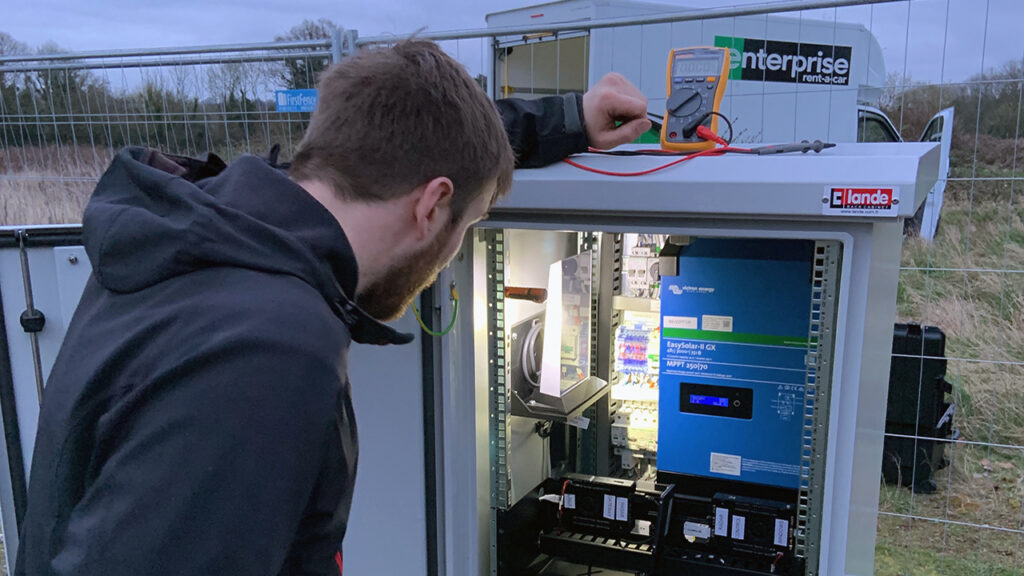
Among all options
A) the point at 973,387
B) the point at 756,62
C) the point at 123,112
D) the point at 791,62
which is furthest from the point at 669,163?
the point at 791,62

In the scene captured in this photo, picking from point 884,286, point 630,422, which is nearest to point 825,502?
point 884,286

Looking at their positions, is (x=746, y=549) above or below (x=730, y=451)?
below

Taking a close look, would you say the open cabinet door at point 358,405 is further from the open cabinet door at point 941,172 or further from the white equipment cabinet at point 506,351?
the open cabinet door at point 941,172

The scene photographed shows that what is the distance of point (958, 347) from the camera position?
4.00 metres

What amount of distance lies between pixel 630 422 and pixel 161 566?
2.06 m

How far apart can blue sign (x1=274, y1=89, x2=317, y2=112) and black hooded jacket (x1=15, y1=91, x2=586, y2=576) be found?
2098mm

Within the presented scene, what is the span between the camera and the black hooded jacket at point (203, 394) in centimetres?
70

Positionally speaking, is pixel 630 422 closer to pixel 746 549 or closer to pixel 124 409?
pixel 746 549

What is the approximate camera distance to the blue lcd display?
2064 millimetres

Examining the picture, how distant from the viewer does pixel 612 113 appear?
1.78 meters

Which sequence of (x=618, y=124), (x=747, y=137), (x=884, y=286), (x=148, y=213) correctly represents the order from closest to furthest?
(x=148, y=213), (x=884, y=286), (x=618, y=124), (x=747, y=137)

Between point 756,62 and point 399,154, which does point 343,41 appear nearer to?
point 399,154

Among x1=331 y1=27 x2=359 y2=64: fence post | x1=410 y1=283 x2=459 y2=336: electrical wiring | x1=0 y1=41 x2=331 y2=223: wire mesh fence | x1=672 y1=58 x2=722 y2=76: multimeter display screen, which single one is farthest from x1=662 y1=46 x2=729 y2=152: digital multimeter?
x1=0 y1=41 x2=331 y2=223: wire mesh fence

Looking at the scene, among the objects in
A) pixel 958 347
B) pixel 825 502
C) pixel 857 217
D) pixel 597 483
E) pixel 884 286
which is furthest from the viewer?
pixel 958 347
